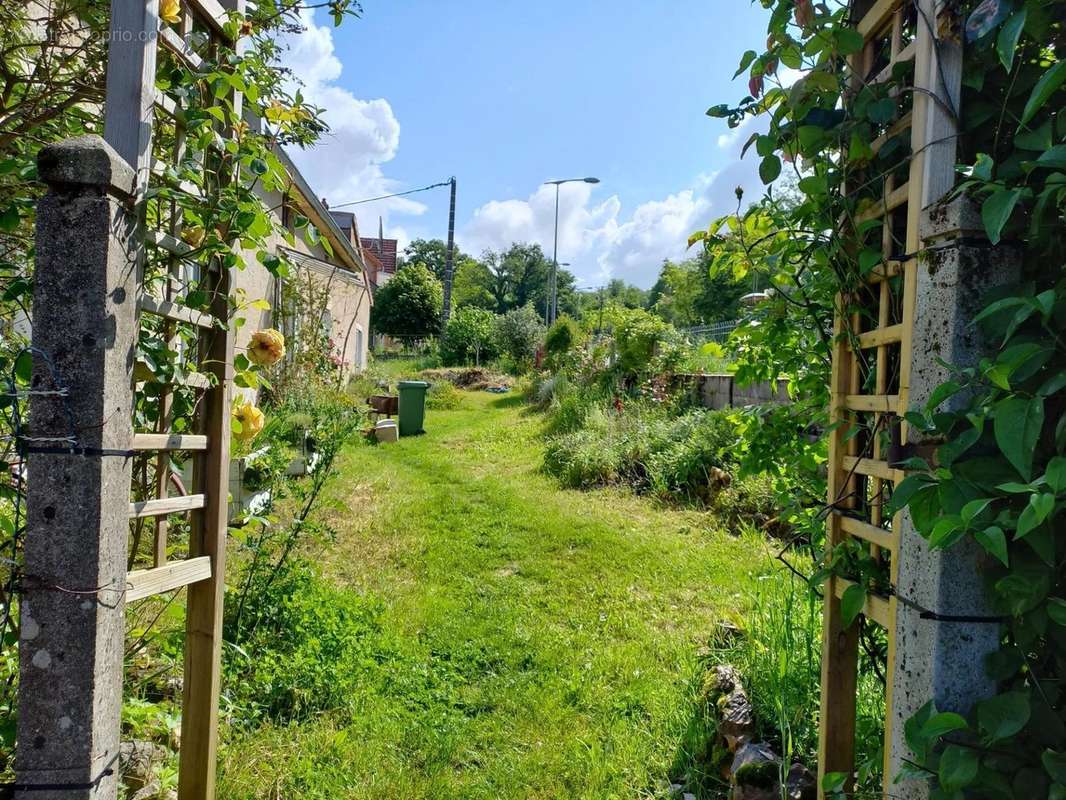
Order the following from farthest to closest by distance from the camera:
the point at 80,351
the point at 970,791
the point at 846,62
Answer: the point at 846,62 < the point at 80,351 < the point at 970,791

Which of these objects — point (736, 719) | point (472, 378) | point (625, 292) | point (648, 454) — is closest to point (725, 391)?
point (648, 454)

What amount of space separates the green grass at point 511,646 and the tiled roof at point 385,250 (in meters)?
33.6

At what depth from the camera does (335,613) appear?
3.24 meters

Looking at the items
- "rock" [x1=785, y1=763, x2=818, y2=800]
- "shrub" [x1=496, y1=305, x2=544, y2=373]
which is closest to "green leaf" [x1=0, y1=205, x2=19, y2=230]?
"rock" [x1=785, y1=763, x2=818, y2=800]

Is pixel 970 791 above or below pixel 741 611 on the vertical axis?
above

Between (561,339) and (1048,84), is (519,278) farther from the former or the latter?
(1048,84)

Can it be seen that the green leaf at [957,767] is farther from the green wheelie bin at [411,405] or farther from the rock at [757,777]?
the green wheelie bin at [411,405]

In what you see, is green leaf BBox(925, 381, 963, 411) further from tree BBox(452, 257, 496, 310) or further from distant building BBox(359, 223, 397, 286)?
tree BBox(452, 257, 496, 310)

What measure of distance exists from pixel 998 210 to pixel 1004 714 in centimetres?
88

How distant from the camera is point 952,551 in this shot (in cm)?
120

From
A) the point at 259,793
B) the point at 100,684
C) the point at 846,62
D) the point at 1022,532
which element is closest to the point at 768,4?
the point at 846,62

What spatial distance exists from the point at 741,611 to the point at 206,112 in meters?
3.53

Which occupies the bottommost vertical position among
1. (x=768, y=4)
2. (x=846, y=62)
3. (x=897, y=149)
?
(x=897, y=149)

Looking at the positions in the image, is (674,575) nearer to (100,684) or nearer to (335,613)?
(335,613)
